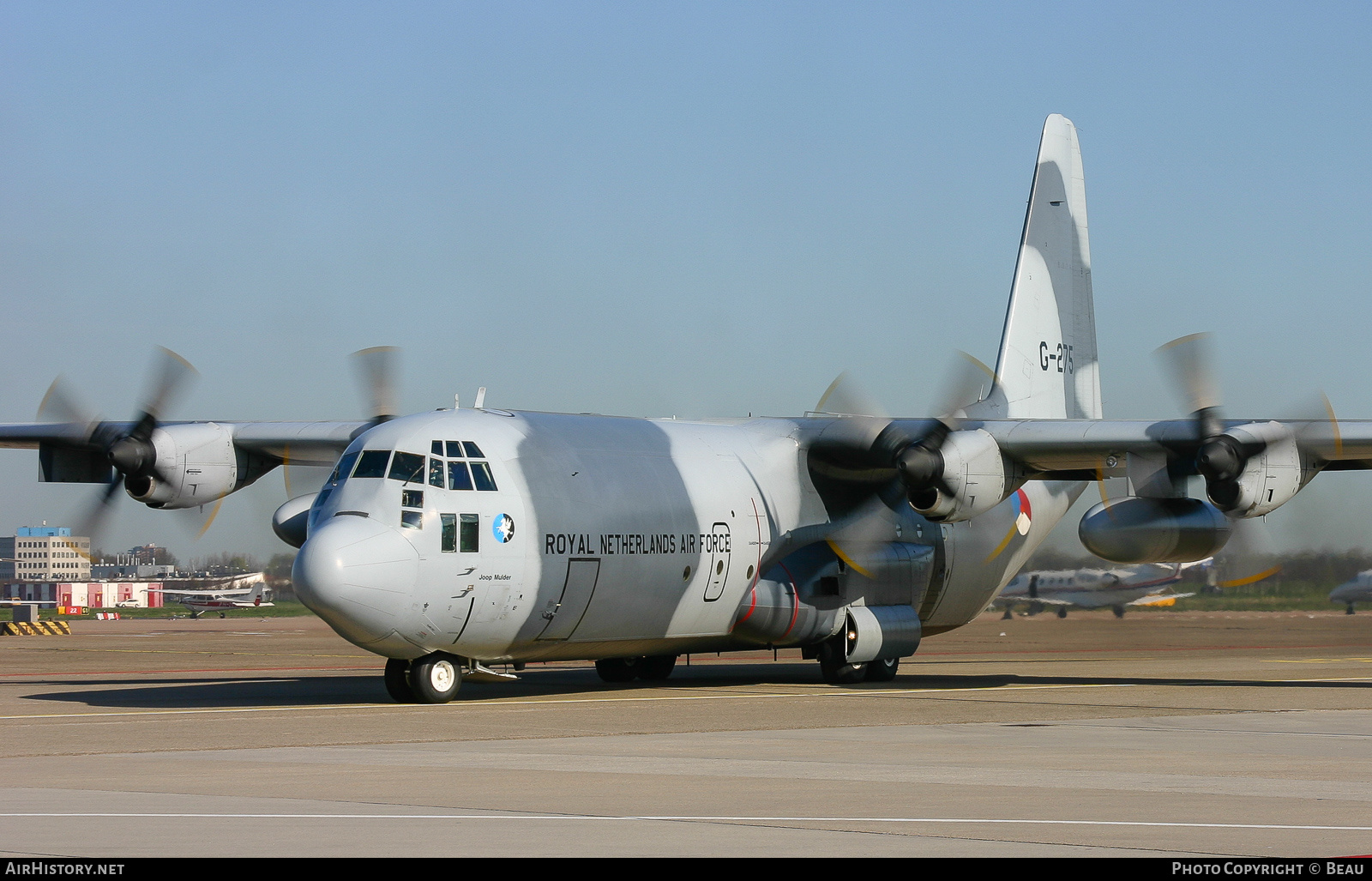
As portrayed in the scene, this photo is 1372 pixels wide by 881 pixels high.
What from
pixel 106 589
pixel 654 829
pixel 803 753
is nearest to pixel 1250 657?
pixel 803 753

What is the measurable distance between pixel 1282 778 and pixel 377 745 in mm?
7379

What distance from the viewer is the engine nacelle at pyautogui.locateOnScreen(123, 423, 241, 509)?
76.7 ft

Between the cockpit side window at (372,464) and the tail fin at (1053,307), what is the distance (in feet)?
Result: 40.8

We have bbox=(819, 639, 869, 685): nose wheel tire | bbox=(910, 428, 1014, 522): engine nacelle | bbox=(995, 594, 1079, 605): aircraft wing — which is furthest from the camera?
bbox=(995, 594, 1079, 605): aircraft wing

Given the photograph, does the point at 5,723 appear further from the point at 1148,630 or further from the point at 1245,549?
the point at 1148,630

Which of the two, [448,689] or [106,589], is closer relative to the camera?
[448,689]

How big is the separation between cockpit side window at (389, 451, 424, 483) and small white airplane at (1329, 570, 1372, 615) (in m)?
26.7

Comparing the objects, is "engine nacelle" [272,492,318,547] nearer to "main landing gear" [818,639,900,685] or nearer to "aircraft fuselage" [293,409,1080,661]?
"aircraft fuselage" [293,409,1080,661]

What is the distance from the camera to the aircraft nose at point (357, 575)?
17.2 m

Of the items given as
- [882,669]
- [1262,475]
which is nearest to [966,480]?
[1262,475]

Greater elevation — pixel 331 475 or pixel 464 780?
pixel 331 475

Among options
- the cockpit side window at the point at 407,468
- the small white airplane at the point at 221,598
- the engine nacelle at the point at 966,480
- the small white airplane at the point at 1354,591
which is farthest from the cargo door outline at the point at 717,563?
the small white airplane at the point at 221,598

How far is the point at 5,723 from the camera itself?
16188 millimetres

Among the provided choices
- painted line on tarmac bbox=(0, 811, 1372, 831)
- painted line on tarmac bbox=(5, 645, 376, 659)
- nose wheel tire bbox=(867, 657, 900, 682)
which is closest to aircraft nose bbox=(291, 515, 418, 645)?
painted line on tarmac bbox=(0, 811, 1372, 831)
